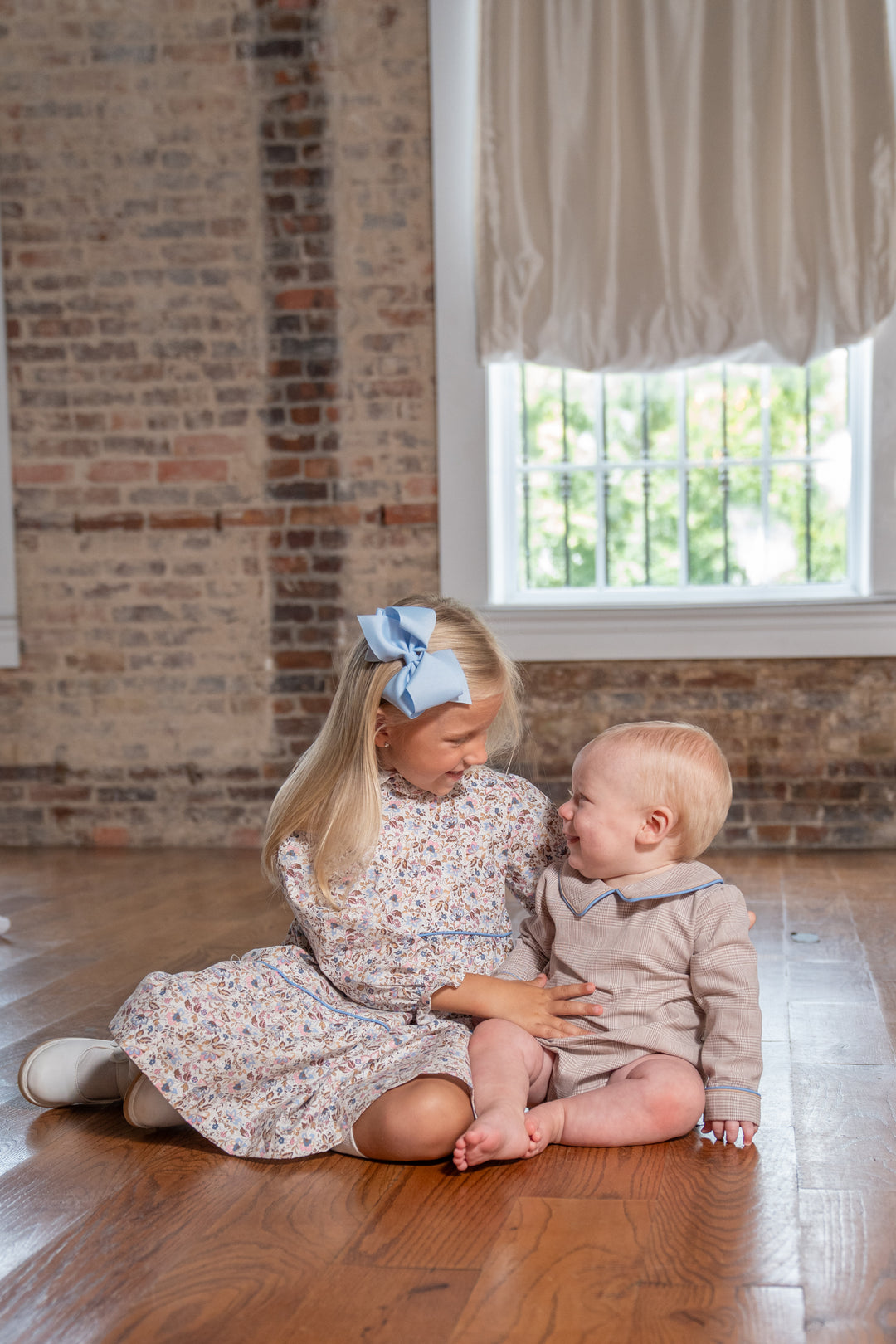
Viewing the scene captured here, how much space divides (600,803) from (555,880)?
0.17m

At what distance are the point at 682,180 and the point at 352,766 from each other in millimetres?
2922

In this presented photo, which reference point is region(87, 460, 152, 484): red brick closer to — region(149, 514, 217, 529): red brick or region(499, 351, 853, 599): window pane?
region(149, 514, 217, 529): red brick

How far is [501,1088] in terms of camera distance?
1573 millimetres

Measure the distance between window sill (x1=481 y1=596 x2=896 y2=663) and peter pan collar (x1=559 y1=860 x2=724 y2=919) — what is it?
2.40 m

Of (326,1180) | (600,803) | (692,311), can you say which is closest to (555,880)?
(600,803)

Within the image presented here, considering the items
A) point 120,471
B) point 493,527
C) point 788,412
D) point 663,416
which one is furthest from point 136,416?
point 788,412

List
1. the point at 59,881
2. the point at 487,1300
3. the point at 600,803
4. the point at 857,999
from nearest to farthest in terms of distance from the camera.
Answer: the point at 487,1300 < the point at 600,803 < the point at 857,999 < the point at 59,881

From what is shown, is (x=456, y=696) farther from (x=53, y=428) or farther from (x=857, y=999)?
(x=53, y=428)

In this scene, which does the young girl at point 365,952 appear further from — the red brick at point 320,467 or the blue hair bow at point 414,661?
the red brick at point 320,467

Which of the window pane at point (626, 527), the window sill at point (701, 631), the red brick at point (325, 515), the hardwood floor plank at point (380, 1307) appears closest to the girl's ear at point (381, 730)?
the hardwood floor plank at point (380, 1307)

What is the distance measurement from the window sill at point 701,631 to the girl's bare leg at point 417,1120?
2.65m

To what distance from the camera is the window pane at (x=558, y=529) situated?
4.33 meters

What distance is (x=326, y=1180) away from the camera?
152cm

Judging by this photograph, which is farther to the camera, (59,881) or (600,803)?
(59,881)
